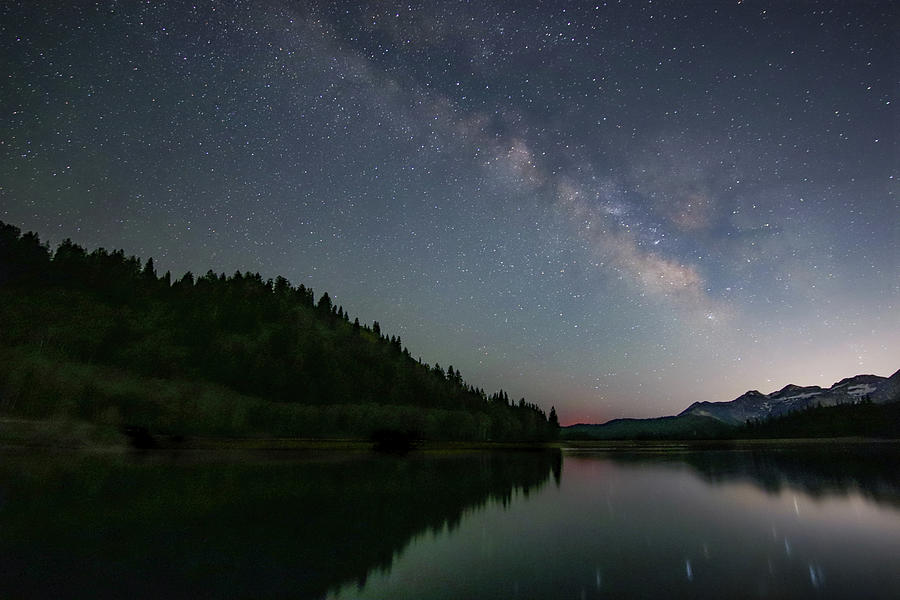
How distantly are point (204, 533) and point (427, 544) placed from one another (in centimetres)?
1019

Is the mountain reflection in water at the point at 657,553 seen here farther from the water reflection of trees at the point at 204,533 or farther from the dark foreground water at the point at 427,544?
the water reflection of trees at the point at 204,533

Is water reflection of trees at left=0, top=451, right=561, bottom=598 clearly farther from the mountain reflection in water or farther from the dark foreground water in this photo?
the mountain reflection in water

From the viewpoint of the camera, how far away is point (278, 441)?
136m

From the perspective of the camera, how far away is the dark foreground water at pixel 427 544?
14.3 metres

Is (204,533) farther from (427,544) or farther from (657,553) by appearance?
(657,553)

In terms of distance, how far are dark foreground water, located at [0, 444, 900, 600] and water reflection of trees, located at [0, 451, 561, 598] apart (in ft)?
0.29

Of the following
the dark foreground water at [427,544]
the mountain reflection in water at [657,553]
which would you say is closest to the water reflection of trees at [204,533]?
the dark foreground water at [427,544]

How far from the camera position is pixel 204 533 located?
834 inches

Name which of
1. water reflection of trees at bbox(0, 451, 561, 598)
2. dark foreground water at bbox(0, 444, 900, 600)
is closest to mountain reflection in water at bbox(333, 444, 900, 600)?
dark foreground water at bbox(0, 444, 900, 600)

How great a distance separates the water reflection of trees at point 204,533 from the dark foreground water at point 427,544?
89mm

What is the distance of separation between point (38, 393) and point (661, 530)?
170169mm

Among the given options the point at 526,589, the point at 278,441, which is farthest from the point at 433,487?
the point at 278,441

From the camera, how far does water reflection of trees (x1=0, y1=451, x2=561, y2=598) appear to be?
14.2 meters

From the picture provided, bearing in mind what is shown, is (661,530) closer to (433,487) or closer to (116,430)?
(433,487)
